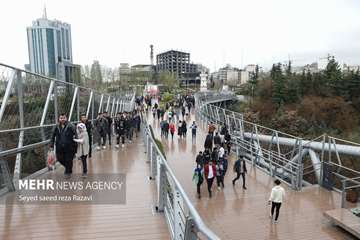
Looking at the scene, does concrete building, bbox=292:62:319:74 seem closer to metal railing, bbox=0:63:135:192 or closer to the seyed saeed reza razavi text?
metal railing, bbox=0:63:135:192

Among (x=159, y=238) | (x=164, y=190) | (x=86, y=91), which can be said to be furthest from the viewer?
(x=86, y=91)

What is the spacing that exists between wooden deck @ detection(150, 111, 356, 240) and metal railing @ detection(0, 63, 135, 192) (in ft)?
15.9

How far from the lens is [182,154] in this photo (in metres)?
15.4

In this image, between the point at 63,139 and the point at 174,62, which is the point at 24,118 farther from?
the point at 174,62

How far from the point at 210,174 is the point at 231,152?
651 cm

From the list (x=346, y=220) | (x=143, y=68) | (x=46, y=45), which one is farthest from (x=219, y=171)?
(x=143, y=68)

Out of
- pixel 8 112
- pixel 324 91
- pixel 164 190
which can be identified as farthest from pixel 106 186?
pixel 324 91

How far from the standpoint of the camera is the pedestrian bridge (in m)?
3.91

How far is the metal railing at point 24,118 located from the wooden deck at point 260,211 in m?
4.85

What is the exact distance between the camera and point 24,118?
566 cm

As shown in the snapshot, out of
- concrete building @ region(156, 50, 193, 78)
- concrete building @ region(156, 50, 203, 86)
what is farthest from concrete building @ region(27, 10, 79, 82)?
concrete building @ region(156, 50, 193, 78)

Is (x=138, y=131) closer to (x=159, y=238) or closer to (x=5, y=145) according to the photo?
(x=5, y=145)

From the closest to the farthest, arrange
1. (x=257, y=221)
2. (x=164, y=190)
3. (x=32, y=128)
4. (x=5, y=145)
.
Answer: (x=164, y=190)
(x=5, y=145)
(x=32, y=128)
(x=257, y=221)

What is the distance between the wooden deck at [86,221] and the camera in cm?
381
